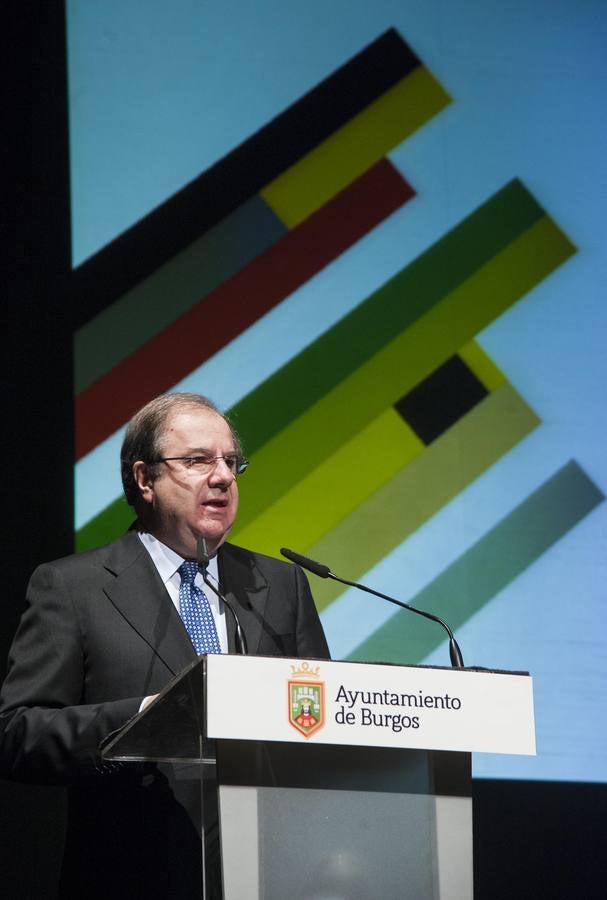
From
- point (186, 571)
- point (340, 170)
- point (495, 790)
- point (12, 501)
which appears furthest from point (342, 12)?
point (495, 790)

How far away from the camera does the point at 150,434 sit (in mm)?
2656

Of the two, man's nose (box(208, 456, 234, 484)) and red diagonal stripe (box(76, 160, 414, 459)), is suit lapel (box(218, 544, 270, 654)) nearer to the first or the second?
man's nose (box(208, 456, 234, 484))

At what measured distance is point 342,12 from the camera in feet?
12.7

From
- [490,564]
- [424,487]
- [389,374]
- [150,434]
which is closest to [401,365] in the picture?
[389,374]

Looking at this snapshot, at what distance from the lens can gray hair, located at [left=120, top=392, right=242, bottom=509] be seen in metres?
2.64

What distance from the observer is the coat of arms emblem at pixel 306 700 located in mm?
1908

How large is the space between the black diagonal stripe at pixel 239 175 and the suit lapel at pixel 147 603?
112cm

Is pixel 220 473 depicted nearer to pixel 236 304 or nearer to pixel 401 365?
pixel 236 304

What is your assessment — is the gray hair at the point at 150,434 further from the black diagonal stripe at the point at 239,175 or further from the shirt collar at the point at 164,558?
the black diagonal stripe at the point at 239,175

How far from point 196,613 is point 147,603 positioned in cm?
10

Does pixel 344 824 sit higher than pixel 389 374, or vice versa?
pixel 389 374

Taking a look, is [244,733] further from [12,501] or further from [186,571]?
[12,501]

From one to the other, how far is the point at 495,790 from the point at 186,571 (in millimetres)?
1388

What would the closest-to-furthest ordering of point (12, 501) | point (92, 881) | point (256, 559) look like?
point (92, 881)
point (256, 559)
point (12, 501)
